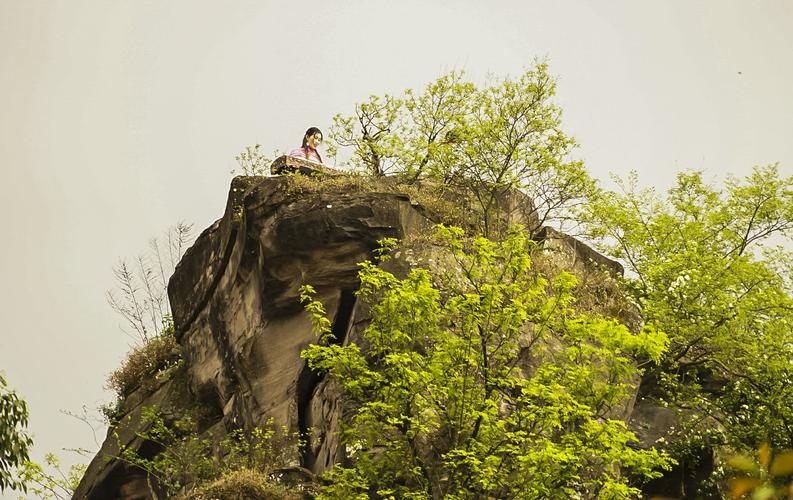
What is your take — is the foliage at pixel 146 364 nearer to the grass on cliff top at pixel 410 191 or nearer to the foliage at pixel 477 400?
the grass on cliff top at pixel 410 191

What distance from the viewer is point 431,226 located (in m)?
24.8

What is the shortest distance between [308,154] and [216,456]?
958cm

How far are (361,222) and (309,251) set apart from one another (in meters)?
1.53

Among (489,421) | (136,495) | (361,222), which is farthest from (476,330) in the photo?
(136,495)

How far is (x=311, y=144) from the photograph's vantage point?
28.6 metres

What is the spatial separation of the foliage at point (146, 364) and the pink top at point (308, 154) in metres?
7.67

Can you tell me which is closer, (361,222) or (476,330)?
(476,330)

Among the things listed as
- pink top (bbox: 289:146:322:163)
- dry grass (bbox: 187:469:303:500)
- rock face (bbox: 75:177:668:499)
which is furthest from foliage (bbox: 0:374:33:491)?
pink top (bbox: 289:146:322:163)

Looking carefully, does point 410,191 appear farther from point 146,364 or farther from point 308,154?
point 146,364

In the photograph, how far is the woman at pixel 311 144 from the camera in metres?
28.4

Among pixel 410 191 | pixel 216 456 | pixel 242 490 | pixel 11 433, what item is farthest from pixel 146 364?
pixel 11 433

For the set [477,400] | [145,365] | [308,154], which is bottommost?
[477,400]

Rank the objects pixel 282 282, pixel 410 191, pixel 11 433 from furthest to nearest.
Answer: pixel 410 191
pixel 282 282
pixel 11 433

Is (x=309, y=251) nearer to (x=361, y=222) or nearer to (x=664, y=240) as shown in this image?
(x=361, y=222)
